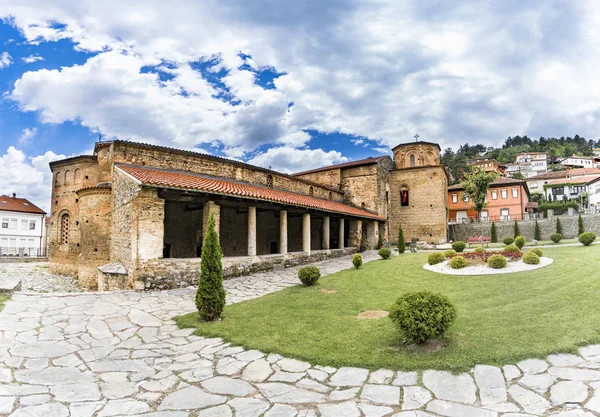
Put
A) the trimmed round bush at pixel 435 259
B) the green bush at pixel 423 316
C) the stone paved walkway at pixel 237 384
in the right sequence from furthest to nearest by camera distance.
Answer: the trimmed round bush at pixel 435 259 → the green bush at pixel 423 316 → the stone paved walkway at pixel 237 384

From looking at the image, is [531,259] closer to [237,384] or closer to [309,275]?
[309,275]

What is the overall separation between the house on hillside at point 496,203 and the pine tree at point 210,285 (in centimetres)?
3975

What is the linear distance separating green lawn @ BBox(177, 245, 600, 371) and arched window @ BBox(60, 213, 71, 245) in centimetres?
1837

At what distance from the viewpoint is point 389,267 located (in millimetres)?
15039

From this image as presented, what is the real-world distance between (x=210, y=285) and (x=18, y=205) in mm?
45974

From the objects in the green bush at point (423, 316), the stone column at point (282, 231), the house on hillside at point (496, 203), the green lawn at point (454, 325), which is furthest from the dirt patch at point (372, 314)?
the house on hillside at point (496, 203)

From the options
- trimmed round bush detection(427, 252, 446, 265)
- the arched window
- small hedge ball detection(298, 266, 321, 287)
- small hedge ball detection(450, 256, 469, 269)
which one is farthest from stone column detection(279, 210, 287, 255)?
the arched window

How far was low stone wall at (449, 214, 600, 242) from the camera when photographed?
29.7 metres

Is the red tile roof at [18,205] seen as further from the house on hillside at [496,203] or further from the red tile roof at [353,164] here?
the house on hillside at [496,203]

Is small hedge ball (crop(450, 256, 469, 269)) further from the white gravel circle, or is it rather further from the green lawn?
the green lawn

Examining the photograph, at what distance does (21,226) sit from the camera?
40.3 meters

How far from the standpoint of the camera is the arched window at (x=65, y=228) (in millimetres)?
21906

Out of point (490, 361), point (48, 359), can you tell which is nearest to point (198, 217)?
point (48, 359)

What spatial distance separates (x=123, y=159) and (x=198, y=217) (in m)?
5.60
